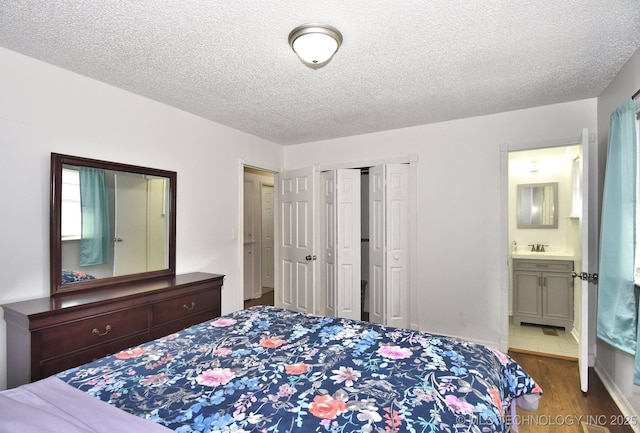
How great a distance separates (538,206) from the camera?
4410 mm

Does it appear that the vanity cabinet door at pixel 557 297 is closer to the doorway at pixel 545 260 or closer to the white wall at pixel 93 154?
the doorway at pixel 545 260

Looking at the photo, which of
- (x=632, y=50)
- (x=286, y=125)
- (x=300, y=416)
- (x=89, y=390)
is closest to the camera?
(x=300, y=416)

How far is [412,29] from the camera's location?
180cm

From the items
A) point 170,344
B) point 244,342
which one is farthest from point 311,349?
point 170,344

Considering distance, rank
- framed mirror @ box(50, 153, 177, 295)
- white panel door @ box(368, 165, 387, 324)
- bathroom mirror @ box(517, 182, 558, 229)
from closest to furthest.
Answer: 1. framed mirror @ box(50, 153, 177, 295)
2. white panel door @ box(368, 165, 387, 324)
3. bathroom mirror @ box(517, 182, 558, 229)

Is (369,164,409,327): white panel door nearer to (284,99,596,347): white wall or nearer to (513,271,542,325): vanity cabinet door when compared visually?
(284,99,596,347): white wall

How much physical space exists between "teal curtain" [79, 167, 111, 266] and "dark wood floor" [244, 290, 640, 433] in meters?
3.25

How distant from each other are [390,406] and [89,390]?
112 cm

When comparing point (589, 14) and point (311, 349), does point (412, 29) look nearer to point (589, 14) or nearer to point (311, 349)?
point (589, 14)

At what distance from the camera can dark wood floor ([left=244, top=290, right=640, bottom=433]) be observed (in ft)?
6.90

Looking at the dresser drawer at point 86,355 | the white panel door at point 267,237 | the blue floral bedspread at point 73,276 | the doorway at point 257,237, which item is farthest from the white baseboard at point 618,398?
the white panel door at point 267,237

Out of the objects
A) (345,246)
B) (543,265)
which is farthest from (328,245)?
(543,265)

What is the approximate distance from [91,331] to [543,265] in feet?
15.3

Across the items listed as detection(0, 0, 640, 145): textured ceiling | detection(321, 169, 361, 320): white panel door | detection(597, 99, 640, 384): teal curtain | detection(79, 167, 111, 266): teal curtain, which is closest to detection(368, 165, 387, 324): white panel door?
detection(321, 169, 361, 320): white panel door
